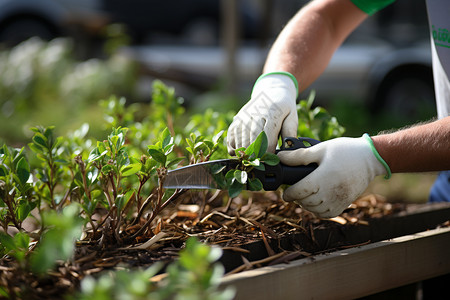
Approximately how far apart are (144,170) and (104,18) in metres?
6.99

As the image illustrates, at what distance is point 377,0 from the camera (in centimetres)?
197

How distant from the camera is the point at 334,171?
4.55 ft

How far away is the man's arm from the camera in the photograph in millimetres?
1868

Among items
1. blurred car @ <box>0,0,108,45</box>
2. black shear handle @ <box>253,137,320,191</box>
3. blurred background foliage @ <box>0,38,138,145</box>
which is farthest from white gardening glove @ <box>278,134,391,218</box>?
blurred car @ <box>0,0,108,45</box>

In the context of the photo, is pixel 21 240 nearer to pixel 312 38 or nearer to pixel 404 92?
pixel 312 38

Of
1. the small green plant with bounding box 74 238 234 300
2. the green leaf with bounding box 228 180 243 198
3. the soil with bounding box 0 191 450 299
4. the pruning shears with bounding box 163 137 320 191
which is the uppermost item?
the pruning shears with bounding box 163 137 320 191

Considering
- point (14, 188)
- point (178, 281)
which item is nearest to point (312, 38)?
point (14, 188)

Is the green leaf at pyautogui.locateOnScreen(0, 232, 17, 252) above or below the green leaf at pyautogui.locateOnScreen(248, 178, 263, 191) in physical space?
below

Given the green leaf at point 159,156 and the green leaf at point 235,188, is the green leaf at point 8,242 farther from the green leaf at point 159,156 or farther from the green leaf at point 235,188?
the green leaf at point 235,188

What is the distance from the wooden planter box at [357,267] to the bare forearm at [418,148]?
23 cm

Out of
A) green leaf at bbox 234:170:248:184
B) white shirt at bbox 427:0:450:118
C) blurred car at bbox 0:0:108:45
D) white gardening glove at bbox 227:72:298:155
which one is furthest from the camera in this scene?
blurred car at bbox 0:0:108:45

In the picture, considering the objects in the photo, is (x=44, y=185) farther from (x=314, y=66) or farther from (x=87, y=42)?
(x=87, y=42)

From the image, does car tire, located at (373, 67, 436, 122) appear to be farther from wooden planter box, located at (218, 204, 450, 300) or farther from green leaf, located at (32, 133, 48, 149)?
green leaf, located at (32, 133, 48, 149)

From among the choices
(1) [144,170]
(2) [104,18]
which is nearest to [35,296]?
(1) [144,170]
